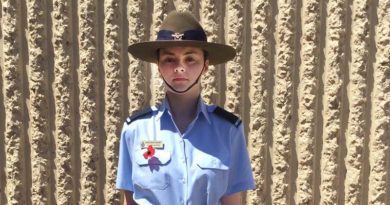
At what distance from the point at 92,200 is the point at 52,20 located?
0.97 m

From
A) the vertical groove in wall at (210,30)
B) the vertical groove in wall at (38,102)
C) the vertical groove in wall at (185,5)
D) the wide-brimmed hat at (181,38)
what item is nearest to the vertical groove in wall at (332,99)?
the vertical groove in wall at (210,30)

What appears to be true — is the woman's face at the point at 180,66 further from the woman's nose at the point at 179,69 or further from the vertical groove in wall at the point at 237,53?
the vertical groove in wall at the point at 237,53

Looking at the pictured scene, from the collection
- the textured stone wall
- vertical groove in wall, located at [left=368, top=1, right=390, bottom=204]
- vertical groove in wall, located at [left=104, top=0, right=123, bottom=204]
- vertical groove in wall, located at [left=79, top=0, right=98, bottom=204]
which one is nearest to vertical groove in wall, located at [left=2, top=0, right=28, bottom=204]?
the textured stone wall

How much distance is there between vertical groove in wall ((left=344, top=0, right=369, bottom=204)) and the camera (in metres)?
2.33

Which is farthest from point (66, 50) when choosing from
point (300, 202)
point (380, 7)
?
point (380, 7)

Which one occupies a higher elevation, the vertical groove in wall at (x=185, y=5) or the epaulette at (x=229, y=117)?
the vertical groove in wall at (x=185, y=5)

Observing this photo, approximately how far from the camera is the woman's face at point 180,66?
138cm

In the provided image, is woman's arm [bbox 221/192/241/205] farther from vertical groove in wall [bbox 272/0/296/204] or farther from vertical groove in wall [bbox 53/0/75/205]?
vertical groove in wall [bbox 53/0/75/205]

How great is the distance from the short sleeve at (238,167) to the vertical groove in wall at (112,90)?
1.06 m

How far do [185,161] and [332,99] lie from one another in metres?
1.23

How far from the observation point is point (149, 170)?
1.40 metres

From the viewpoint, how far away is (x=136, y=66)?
2369mm

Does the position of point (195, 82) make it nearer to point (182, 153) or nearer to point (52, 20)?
point (182, 153)

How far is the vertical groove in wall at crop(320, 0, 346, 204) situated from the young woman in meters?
1.03
